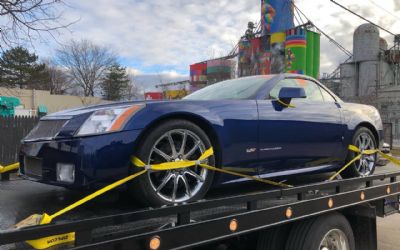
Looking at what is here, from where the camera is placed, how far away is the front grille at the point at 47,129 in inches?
118

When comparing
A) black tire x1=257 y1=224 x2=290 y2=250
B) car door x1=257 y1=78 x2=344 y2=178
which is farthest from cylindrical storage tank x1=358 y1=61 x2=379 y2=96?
black tire x1=257 y1=224 x2=290 y2=250

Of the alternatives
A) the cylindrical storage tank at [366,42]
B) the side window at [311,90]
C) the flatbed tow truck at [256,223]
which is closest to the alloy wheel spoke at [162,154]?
the flatbed tow truck at [256,223]

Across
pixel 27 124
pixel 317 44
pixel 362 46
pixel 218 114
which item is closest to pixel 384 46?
pixel 362 46

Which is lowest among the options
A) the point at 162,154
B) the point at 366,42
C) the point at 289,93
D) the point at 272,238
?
the point at 272,238

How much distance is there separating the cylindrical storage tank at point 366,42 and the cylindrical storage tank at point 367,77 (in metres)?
0.61

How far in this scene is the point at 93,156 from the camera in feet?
8.92

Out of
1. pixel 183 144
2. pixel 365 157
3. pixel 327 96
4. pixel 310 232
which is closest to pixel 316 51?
pixel 365 157

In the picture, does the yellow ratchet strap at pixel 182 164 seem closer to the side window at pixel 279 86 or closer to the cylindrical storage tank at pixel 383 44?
the side window at pixel 279 86

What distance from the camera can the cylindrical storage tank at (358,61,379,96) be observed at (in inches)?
1672

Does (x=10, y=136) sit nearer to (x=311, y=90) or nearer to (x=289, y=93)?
(x=311, y=90)

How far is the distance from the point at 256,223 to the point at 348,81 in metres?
44.7

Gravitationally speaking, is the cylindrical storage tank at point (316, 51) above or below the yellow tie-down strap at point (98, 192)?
above

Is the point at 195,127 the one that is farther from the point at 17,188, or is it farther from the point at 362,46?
the point at 362,46

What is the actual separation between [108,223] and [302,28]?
2982cm
